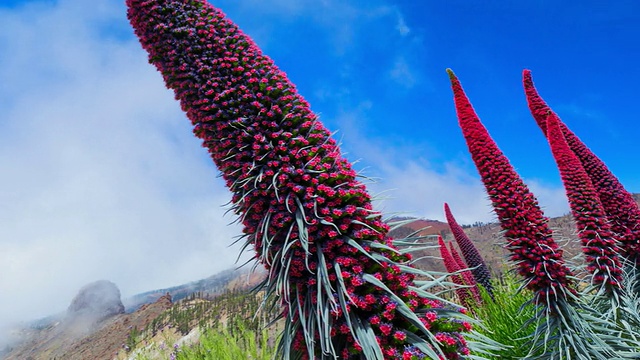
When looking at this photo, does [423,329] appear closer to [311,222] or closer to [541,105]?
[311,222]

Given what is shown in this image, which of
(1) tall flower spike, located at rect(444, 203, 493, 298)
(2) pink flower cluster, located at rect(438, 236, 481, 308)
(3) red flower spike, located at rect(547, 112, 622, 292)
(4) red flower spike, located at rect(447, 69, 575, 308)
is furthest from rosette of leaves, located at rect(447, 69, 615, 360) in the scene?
(1) tall flower spike, located at rect(444, 203, 493, 298)

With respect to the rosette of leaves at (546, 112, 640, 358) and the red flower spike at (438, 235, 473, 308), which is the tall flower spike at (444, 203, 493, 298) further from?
the rosette of leaves at (546, 112, 640, 358)

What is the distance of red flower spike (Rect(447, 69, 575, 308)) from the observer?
3525mm

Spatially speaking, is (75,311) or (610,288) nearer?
(610,288)

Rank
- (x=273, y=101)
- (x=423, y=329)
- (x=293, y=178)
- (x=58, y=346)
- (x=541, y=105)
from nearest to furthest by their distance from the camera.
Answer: (x=423, y=329), (x=293, y=178), (x=273, y=101), (x=541, y=105), (x=58, y=346)

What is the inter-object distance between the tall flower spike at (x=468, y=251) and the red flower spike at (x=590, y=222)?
222 centimetres

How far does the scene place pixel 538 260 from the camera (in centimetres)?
353

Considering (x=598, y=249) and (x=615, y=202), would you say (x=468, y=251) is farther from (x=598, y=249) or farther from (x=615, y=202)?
(x=598, y=249)

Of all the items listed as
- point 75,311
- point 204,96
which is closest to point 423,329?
point 204,96

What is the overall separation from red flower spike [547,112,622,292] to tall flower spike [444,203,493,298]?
2.22 metres

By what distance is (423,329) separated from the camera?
2.39 metres

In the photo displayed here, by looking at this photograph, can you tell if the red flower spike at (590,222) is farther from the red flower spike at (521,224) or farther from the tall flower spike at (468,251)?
the tall flower spike at (468,251)

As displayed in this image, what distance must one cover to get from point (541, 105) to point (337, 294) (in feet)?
13.1

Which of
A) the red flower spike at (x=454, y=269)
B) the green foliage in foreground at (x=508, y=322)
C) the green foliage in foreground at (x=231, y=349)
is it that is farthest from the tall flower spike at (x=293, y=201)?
the red flower spike at (x=454, y=269)
